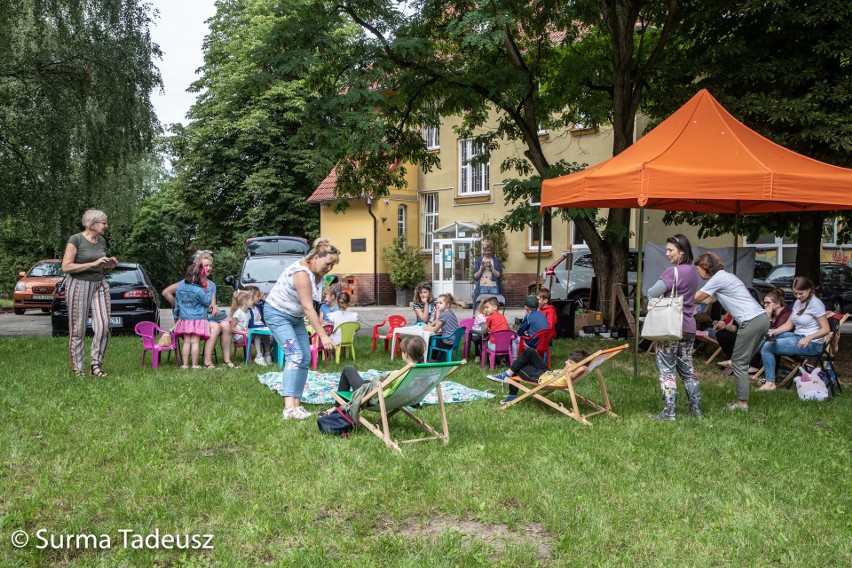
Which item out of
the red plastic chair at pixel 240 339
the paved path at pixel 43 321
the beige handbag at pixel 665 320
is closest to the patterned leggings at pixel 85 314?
the red plastic chair at pixel 240 339

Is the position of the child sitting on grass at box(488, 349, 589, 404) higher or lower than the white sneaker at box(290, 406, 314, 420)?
higher

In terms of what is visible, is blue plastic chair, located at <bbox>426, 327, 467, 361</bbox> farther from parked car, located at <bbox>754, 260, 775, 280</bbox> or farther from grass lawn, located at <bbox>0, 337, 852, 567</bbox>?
parked car, located at <bbox>754, 260, 775, 280</bbox>

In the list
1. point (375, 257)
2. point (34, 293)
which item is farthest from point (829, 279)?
point (34, 293)

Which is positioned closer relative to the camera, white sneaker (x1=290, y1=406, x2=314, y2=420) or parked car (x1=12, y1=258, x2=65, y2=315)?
white sneaker (x1=290, y1=406, x2=314, y2=420)

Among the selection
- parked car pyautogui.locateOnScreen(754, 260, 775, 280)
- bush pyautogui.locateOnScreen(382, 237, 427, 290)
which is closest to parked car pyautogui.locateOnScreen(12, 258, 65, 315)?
bush pyautogui.locateOnScreen(382, 237, 427, 290)

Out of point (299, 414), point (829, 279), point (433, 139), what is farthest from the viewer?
point (433, 139)

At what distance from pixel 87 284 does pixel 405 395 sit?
496 cm

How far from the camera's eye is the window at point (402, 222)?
30141 mm

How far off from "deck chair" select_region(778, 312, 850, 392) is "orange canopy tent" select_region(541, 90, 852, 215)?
1.39 meters

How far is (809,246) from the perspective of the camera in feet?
43.4

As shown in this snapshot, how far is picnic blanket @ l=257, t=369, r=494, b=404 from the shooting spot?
25.9 ft

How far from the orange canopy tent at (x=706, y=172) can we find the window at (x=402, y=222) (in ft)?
68.4

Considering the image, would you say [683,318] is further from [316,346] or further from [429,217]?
[429,217]

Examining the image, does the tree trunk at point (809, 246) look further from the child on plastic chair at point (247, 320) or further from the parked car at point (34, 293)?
the parked car at point (34, 293)
